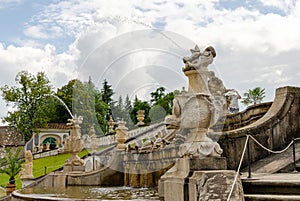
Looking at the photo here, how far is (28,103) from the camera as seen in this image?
2240 inches

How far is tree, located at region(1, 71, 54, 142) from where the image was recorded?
184ft

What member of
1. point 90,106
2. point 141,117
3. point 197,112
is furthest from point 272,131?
point 141,117

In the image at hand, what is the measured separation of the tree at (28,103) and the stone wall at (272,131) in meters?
47.7

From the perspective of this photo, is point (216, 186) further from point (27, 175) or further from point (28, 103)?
point (28, 103)

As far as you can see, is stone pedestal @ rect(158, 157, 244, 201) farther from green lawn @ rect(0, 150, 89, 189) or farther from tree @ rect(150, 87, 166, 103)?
green lawn @ rect(0, 150, 89, 189)

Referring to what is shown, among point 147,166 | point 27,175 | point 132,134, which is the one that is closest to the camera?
point 147,166

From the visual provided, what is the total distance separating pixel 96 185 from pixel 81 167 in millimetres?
1920

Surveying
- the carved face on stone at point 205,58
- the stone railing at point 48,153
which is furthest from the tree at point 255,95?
the carved face on stone at point 205,58

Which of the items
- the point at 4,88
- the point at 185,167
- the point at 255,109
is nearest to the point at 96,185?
the point at 255,109

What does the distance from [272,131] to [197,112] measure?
A: 5088mm

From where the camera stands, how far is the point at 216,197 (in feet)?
21.6

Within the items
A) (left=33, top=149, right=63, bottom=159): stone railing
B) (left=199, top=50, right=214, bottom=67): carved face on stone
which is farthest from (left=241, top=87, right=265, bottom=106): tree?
(left=199, top=50, right=214, bottom=67): carved face on stone

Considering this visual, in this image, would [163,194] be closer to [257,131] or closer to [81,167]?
[257,131]

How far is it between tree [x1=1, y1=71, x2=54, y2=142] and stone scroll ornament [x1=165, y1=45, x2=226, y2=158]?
50893mm
